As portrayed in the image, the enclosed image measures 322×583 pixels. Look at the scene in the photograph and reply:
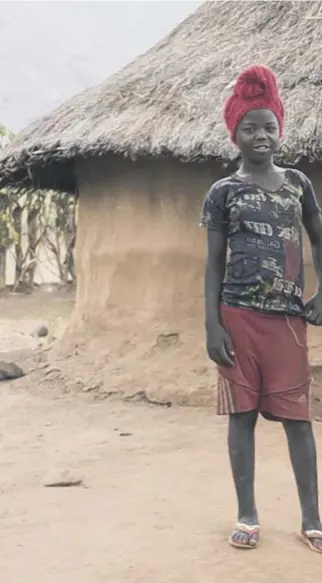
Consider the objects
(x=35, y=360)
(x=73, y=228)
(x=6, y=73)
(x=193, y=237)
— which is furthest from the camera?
(x=6, y=73)

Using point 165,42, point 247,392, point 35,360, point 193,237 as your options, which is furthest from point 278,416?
point 165,42

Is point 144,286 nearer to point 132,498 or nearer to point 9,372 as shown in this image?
point 9,372

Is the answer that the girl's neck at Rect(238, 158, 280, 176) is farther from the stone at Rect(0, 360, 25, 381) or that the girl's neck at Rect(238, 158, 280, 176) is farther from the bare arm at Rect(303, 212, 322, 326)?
the stone at Rect(0, 360, 25, 381)

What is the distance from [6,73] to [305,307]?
3178 centimetres

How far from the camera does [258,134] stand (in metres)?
2.90

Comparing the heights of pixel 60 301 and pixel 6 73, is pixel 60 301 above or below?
below

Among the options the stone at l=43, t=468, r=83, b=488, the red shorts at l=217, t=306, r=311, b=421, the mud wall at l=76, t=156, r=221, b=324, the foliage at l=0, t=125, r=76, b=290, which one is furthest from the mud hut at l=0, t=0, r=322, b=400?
the foliage at l=0, t=125, r=76, b=290

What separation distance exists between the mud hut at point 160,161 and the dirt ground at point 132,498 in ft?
1.88

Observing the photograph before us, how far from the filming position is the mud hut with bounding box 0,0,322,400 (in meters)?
5.50

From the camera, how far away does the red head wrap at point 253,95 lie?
9.59ft

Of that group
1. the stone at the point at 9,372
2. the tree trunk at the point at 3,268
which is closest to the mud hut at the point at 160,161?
the stone at the point at 9,372

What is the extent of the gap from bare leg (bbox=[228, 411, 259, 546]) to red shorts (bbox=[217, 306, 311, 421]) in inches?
2.2

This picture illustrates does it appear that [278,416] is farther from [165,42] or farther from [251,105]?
[165,42]

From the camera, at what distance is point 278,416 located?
2895 mm
